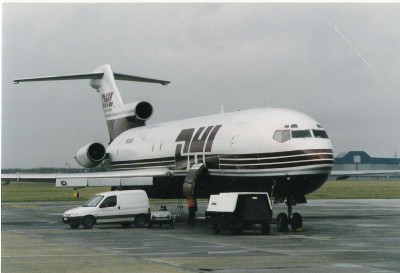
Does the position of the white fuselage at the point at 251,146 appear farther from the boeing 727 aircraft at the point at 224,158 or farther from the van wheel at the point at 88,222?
the van wheel at the point at 88,222

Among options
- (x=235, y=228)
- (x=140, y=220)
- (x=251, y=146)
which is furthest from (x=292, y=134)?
(x=140, y=220)

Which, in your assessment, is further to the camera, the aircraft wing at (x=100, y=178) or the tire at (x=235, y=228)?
the aircraft wing at (x=100, y=178)

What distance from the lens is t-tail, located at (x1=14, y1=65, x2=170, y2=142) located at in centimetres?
4644

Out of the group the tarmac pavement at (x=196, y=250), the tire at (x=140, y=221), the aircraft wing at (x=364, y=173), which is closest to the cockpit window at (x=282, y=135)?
the tarmac pavement at (x=196, y=250)

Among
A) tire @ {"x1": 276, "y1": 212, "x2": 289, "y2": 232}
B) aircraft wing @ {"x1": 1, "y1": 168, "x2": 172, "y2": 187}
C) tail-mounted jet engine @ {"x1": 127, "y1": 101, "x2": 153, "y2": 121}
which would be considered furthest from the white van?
tail-mounted jet engine @ {"x1": 127, "y1": 101, "x2": 153, "y2": 121}

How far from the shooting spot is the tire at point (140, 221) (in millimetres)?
32875

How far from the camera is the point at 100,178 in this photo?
37.2m

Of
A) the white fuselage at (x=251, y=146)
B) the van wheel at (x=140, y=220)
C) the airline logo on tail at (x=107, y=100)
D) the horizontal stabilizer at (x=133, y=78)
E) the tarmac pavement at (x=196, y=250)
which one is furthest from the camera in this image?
the horizontal stabilizer at (x=133, y=78)

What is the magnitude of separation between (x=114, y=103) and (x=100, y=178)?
13.0 metres

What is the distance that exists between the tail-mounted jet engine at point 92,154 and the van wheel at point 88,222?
1353 centimetres

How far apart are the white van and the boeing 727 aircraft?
205 centimetres

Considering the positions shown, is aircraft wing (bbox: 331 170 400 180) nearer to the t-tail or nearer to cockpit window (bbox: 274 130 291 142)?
the t-tail

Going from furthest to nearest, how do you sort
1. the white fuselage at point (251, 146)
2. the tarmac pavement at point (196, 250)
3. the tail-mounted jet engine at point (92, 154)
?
1. the tail-mounted jet engine at point (92, 154)
2. the white fuselage at point (251, 146)
3. the tarmac pavement at point (196, 250)

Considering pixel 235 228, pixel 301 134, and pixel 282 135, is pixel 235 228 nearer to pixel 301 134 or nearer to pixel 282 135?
pixel 282 135
